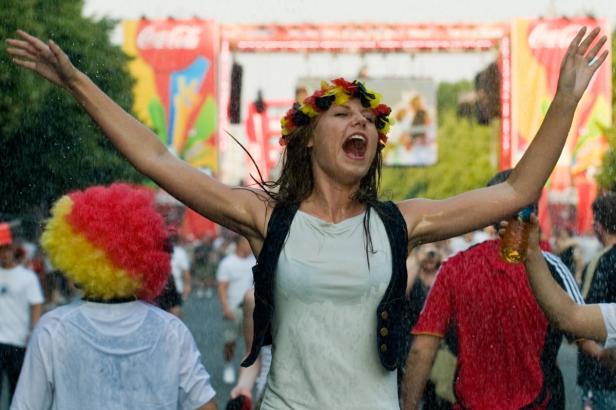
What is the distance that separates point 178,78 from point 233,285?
34.3 m

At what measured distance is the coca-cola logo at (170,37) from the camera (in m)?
45.7

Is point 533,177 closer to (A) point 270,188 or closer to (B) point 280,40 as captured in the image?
(A) point 270,188

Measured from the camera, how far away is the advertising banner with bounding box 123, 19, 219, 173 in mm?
45219

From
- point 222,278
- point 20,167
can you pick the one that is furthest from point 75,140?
point 222,278

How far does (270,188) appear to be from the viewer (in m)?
3.78

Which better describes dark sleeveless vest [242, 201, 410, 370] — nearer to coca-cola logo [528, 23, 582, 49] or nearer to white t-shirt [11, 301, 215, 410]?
white t-shirt [11, 301, 215, 410]

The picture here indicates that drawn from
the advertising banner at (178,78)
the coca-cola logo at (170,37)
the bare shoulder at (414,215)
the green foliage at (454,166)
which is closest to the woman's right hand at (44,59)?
the bare shoulder at (414,215)

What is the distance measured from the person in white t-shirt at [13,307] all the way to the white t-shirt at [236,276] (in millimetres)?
2999

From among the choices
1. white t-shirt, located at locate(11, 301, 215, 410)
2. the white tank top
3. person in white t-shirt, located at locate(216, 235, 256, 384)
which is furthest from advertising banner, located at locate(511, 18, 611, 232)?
the white tank top

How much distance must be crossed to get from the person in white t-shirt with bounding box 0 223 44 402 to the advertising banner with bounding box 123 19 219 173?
1369 inches

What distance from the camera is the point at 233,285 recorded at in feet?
41.9

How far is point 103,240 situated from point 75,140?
23.8 meters

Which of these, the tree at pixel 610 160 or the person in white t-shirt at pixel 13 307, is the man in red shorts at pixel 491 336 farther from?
the tree at pixel 610 160

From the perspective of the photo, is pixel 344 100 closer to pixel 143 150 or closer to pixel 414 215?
pixel 414 215
